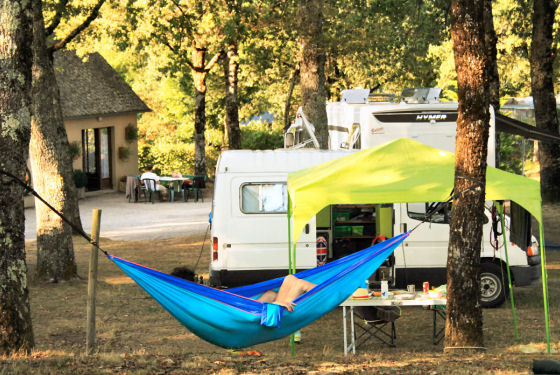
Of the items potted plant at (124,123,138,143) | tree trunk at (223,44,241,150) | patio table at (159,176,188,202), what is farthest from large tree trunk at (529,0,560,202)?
potted plant at (124,123,138,143)

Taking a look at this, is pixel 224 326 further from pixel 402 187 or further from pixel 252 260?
pixel 252 260

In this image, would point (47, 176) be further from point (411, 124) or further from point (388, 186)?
point (388, 186)

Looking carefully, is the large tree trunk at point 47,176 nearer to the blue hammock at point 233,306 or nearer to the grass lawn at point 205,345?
the grass lawn at point 205,345

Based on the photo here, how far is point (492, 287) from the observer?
39.4 ft

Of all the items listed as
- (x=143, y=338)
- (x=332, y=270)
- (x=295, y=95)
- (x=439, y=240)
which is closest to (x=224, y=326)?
(x=332, y=270)

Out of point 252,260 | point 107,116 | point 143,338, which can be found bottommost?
point 143,338

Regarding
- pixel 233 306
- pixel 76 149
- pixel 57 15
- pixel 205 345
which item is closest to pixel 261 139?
pixel 76 149

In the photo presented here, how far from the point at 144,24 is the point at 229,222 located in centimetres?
1250

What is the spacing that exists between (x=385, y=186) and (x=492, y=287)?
354 centimetres

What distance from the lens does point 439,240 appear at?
11953mm

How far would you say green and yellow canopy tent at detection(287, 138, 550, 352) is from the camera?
927cm

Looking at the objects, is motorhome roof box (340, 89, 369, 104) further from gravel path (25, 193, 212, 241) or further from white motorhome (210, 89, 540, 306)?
gravel path (25, 193, 212, 241)

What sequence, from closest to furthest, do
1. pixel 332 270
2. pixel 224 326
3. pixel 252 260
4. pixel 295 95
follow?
pixel 224 326
pixel 332 270
pixel 252 260
pixel 295 95

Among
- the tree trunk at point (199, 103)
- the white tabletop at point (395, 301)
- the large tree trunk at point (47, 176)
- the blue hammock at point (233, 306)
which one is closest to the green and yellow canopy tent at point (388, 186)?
the blue hammock at point (233, 306)
